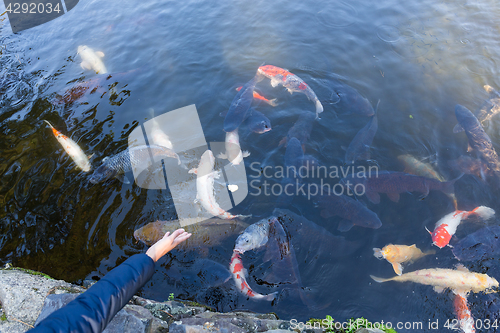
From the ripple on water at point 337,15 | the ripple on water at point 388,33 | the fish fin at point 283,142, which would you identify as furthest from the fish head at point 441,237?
the ripple on water at point 337,15

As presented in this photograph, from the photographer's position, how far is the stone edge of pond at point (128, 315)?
3.12 metres

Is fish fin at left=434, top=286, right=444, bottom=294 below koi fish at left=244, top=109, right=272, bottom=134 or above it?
below

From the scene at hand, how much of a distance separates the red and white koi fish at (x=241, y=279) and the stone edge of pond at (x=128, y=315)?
1.25ft

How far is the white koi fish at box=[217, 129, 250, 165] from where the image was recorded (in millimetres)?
6148

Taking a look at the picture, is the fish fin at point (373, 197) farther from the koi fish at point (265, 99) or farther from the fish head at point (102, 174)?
the fish head at point (102, 174)

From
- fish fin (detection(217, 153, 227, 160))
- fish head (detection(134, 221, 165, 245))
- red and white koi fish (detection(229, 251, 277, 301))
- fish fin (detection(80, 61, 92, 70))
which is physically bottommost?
red and white koi fish (detection(229, 251, 277, 301))

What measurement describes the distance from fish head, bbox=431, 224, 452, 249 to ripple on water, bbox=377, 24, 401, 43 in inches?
292

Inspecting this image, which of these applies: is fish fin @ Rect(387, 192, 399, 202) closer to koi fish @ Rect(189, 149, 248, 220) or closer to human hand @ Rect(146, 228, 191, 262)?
koi fish @ Rect(189, 149, 248, 220)

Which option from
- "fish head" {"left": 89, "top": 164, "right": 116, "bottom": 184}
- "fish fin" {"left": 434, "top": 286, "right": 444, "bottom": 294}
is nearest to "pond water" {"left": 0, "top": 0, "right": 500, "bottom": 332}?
"fish fin" {"left": 434, "top": 286, "right": 444, "bottom": 294}

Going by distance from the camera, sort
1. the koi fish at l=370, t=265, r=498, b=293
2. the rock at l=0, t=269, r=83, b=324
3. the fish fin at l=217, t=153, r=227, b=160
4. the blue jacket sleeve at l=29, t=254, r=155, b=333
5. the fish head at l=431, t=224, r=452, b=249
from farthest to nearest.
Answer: the fish fin at l=217, t=153, r=227, b=160
the fish head at l=431, t=224, r=452, b=249
the koi fish at l=370, t=265, r=498, b=293
the rock at l=0, t=269, r=83, b=324
the blue jacket sleeve at l=29, t=254, r=155, b=333

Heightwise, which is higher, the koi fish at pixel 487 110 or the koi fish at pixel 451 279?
the koi fish at pixel 487 110

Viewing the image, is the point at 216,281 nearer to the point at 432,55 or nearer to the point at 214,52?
the point at 214,52

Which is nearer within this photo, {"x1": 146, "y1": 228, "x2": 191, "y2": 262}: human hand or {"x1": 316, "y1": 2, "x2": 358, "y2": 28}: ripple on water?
{"x1": 146, "y1": 228, "x2": 191, "y2": 262}: human hand

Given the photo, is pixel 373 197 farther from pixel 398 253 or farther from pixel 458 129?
pixel 458 129
